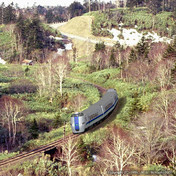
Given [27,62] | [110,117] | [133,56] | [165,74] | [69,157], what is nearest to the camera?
[69,157]

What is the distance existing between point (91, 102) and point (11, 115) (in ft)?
56.6

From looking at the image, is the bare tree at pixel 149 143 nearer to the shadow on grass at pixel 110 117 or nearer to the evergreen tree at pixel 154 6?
the shadow on grass at pixel 110 117

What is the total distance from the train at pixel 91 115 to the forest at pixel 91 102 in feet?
4.11

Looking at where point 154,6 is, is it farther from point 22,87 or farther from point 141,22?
point 22,87

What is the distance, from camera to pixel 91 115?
3516 centimetres

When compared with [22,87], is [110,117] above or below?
below

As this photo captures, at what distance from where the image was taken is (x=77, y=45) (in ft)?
365

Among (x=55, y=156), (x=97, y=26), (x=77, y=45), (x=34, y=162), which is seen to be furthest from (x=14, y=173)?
(x=97, y=26)

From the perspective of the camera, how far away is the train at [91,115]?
3353 centimetres

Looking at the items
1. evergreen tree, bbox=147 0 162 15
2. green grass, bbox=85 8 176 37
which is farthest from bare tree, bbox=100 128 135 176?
evergreen tree, bbox=147 0 162 15

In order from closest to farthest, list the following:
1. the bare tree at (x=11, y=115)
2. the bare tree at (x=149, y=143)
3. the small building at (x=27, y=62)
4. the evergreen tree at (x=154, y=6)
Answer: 1. the bare tree at (x=149, y=143)
2. the bare tree at (x=11, y=115)
3. the small building at (x=27, y=62)
4. the evergreen tree at (x=154, y=6)

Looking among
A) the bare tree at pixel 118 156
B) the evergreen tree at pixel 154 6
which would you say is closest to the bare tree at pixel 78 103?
the bare tree at pixel 118 156

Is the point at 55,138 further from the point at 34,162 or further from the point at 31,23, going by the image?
the point at 31,23

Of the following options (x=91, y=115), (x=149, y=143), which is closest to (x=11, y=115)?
(x=91, y=115)
